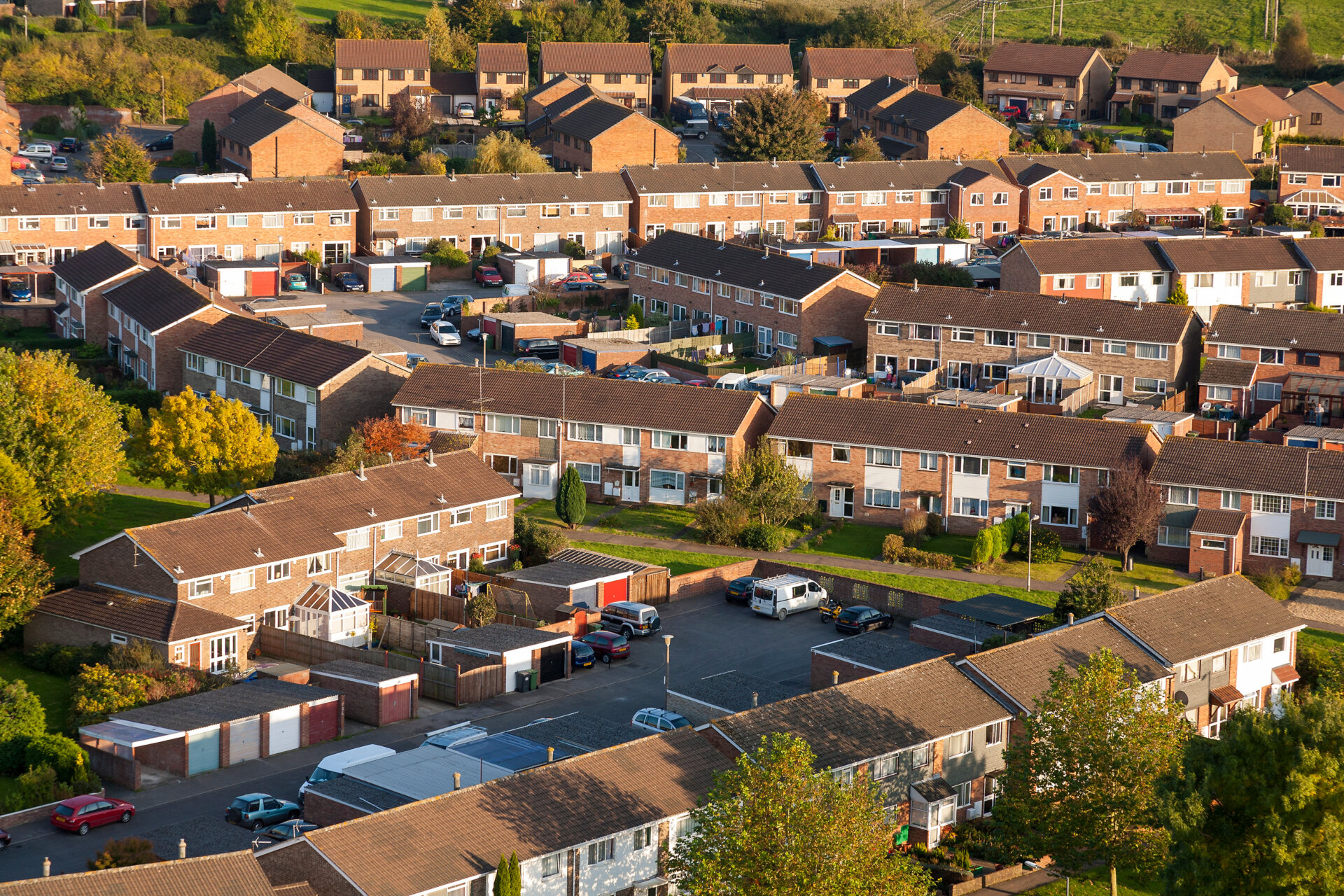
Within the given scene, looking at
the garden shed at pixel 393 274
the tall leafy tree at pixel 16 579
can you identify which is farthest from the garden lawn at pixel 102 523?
the garden shed at pixel 393 274

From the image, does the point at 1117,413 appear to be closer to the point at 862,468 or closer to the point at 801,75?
the point at 862,468

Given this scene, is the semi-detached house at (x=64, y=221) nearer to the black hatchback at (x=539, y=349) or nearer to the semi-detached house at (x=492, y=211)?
the semi-detached house at (x=492, y=211)

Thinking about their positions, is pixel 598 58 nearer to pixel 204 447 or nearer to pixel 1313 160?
pixel 1313 160

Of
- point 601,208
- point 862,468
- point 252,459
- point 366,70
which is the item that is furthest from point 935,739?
point 366,70

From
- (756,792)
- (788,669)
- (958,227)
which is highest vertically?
(958,227)

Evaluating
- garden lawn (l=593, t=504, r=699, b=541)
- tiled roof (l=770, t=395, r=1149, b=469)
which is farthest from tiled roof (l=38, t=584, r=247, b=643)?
tiled roof (l=770, t=395, r=1149, b=469)
